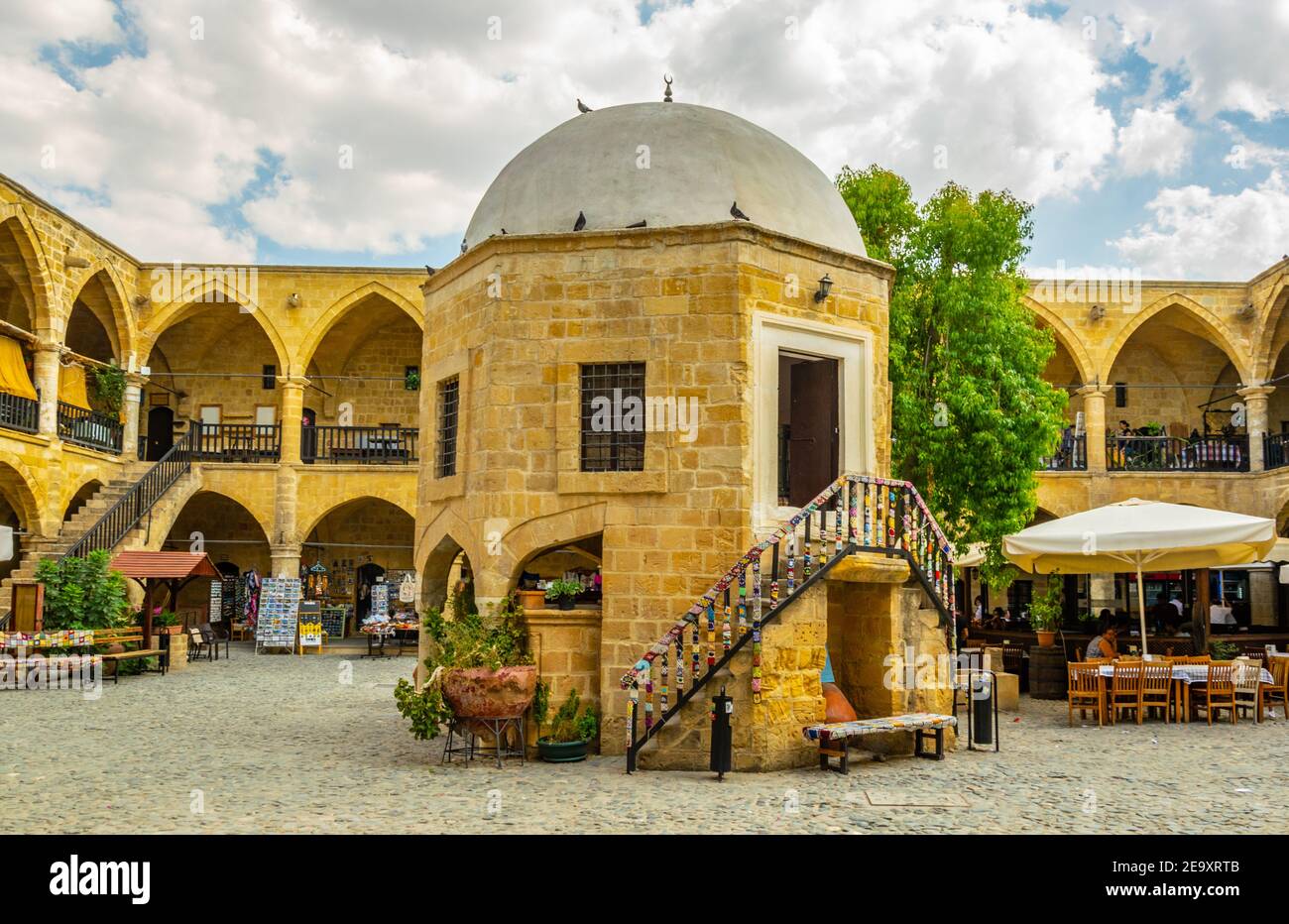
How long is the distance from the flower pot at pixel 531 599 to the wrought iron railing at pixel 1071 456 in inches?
632

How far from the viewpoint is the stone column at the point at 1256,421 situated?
21.7 m

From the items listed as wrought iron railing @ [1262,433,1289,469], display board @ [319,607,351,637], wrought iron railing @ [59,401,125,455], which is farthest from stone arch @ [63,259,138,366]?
wrought iron railing @ [1262,433,1289,469]

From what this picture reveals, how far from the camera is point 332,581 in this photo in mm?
25078

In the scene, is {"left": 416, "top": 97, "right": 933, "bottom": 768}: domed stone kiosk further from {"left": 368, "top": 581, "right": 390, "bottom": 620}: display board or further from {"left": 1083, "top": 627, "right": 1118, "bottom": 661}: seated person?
{"left": 368, "top": 581, "right": 390, "bottom": 620}: display board

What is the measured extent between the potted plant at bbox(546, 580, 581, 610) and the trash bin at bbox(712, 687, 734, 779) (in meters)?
1.71

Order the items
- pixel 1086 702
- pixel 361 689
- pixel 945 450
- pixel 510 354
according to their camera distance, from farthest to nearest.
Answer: pixel 361 689 < pixel 945 450 < pixel 1086 702 < pixel 510 354

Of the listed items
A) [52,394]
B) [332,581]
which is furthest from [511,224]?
[332,581]

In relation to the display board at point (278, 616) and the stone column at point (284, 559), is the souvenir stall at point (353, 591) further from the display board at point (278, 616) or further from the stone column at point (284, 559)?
the display board at point (278, 616)

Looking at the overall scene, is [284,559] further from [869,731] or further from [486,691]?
[869,731]

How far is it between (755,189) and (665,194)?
2.70ft

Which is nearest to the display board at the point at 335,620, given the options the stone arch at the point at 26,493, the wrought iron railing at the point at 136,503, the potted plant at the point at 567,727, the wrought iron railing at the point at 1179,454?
the wrought iron railing at the point at 136,503

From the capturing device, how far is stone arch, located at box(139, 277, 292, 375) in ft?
73.9

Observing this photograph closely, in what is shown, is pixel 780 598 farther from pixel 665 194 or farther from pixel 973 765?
pixel 665 194

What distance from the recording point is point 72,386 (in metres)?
21.0
